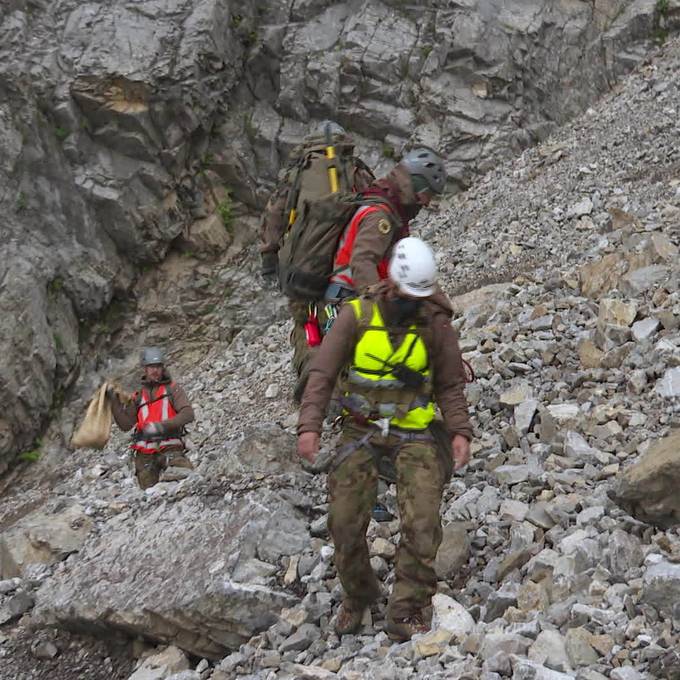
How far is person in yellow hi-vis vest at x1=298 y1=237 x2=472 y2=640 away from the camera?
14.6 feet

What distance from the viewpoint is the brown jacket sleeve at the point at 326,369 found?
14.6ft

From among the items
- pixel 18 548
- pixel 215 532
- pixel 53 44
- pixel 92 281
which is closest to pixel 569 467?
pixel 215 532

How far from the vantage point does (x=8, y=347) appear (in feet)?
51.8

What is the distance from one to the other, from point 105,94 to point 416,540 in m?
15.6

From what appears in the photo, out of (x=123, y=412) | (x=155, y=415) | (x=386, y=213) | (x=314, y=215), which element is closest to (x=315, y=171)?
(x=314, y=215)

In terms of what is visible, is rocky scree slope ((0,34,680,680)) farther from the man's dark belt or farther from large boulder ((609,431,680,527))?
the man's dark belt

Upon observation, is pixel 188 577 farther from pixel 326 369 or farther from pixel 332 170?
pixel 332 170

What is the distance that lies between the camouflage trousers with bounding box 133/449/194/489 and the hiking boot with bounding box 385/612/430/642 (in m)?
4.53

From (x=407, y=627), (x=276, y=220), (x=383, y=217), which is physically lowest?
(x=407, y=627)

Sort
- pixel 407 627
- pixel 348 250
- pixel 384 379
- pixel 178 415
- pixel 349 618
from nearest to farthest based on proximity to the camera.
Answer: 1. pixel 407 627
2. pixel 384 379
3. pixel 349 618
4. pixel 348 250
5. pixel 178 415

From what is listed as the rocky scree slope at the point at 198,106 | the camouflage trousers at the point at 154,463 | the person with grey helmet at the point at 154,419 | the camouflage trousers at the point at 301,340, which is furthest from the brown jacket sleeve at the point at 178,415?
the rocky scree slope at the point at 198,106

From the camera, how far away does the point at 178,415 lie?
8.55 meters

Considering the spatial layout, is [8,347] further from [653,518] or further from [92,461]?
[653,518]

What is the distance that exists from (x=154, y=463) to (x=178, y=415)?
2.03ft
